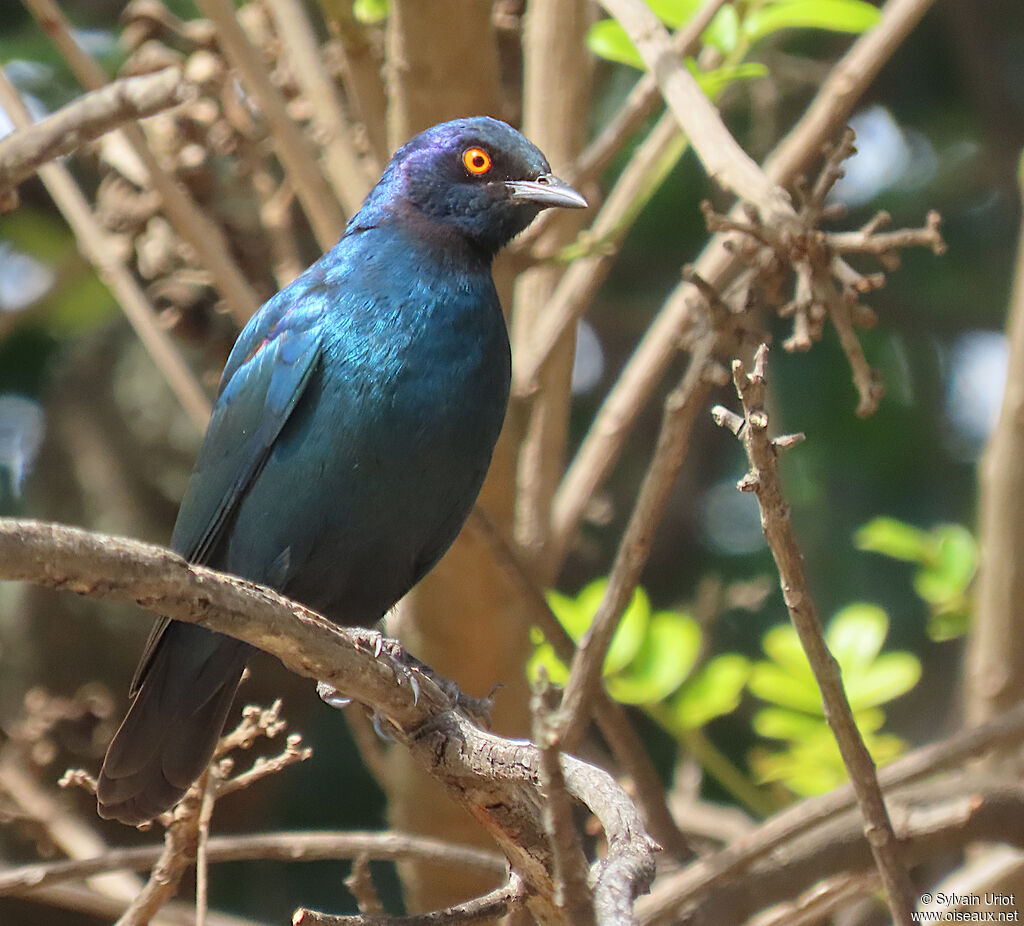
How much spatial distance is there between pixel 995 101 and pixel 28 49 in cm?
427

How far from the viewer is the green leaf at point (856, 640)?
13.4 ft

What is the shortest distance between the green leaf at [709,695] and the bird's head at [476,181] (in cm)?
143

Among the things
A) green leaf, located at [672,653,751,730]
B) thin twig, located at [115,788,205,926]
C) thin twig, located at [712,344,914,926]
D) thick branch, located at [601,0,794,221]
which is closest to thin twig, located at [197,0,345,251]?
thick branch, located at [601,0,794,221]

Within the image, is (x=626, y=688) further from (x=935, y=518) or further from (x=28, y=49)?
(x=28, y=49)

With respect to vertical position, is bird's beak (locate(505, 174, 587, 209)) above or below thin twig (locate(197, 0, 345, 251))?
below

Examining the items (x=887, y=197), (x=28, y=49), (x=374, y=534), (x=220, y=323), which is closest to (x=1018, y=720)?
(x=374, y=534)

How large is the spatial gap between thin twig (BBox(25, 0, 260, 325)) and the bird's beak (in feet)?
2.70

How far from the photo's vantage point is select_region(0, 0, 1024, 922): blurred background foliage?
5.77 meters

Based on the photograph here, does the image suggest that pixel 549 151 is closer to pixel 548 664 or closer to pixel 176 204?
pixel 176 204

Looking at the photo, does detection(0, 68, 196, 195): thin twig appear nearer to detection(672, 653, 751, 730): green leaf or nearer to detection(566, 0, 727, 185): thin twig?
detection(566, 0, 727, 185): thin twig

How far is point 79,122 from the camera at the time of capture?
9.21 feet

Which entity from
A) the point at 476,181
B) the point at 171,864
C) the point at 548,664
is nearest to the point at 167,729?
the point at 171,864

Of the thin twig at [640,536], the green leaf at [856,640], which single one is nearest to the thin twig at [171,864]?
the thin twig at [640,536]

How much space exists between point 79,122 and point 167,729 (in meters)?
1.50
